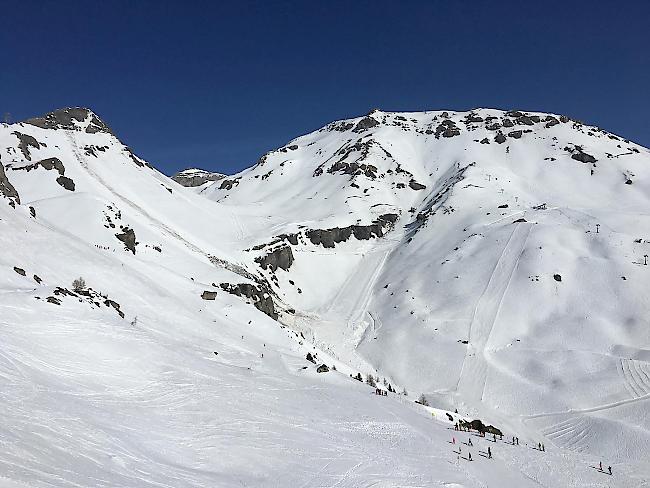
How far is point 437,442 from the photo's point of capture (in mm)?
16594

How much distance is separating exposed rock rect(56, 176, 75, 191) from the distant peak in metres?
27.0

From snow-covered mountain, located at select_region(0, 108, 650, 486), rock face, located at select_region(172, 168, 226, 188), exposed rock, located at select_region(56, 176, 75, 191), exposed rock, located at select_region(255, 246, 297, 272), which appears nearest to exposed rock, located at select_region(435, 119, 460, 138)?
snow-covered mountain, located at select_region(0, 108, 650, 486)

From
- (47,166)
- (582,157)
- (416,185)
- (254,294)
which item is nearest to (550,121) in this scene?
(582,157)

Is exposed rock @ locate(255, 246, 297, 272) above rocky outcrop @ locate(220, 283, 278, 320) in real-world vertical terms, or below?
above

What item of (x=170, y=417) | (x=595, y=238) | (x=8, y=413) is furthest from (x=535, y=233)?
(x=8, y=413)

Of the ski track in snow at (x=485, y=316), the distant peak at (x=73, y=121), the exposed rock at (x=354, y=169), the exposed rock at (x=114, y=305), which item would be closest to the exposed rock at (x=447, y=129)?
the exposed rock at (x=354, y=169)

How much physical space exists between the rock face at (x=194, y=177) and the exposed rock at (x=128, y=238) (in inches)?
4407

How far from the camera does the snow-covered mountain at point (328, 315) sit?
39.3ft

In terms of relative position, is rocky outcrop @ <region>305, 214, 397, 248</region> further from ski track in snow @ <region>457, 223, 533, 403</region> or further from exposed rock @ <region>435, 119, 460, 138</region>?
exposed rock @ <region>435, 119, 460, 138</region>

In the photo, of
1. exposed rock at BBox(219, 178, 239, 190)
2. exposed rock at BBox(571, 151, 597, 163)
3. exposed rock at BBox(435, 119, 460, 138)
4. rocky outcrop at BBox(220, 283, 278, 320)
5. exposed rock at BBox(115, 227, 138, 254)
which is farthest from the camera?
exposed rock at BBox(435, 119, 460, 138)

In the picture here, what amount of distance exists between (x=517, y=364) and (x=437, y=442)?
2340 cm

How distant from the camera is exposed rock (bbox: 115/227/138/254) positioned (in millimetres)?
38719

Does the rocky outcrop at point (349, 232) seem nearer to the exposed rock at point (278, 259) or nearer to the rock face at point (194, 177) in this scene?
the exposed rock at point (278, 259)

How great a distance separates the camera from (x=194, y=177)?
16125 centimetres
